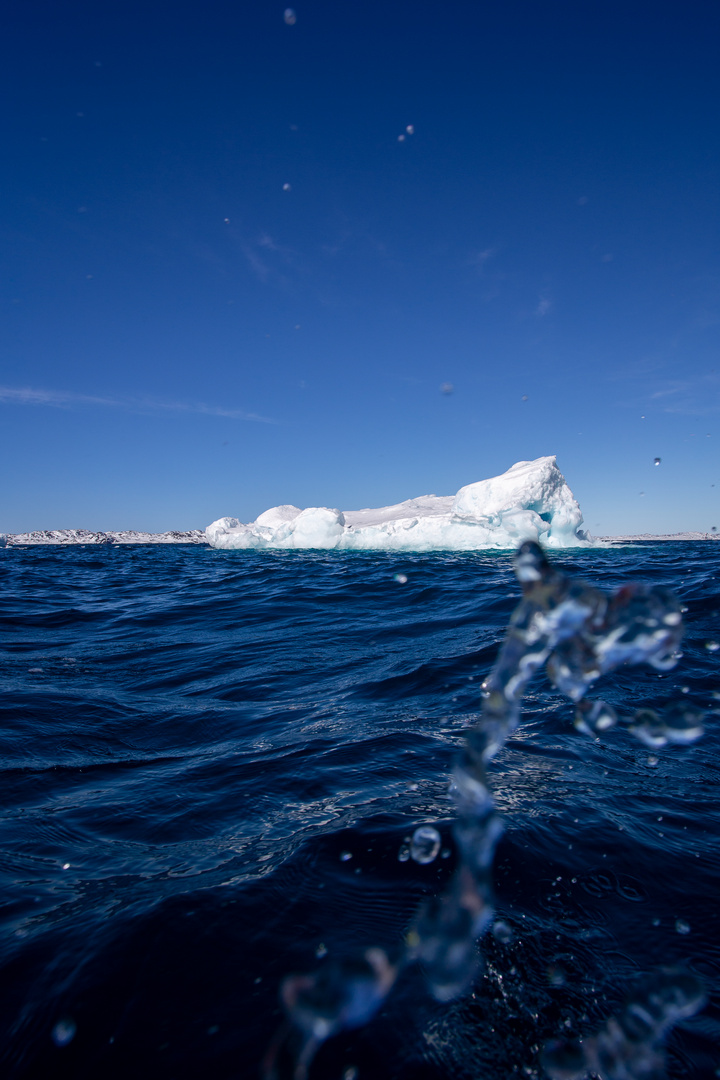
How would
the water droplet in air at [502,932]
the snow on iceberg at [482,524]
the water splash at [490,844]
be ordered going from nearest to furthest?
the water splash at [490,844] → the water droplet in air at [502,932] → the snow on iceberg at [482,524]

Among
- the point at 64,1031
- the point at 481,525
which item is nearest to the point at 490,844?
the point at 64,1031

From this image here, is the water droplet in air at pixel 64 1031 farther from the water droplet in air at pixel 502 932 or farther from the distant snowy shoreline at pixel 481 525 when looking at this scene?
the distant snowy shoreline at pixel 481 525

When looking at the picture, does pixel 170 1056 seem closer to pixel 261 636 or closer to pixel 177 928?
pixel 177 928

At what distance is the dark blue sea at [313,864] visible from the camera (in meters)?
1.49

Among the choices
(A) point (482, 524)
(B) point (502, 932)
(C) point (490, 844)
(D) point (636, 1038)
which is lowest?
(D) point (636, 1038)

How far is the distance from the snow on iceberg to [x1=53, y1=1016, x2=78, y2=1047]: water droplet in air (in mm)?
28369

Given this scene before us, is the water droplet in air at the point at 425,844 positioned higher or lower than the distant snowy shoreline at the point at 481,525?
lower

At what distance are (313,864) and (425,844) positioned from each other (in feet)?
1.77

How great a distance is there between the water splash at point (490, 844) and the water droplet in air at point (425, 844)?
0.25 m

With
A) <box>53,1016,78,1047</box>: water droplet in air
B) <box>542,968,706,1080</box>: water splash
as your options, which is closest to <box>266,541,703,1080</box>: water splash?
<box>542,968,706,1080</box>: water splash

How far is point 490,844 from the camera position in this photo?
5.54 feet

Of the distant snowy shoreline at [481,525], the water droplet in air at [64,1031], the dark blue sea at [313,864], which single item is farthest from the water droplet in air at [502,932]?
the distant snowy shoreline at [481,525]

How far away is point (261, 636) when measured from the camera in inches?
289

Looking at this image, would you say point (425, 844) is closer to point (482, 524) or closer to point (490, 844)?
point (490, 844)
